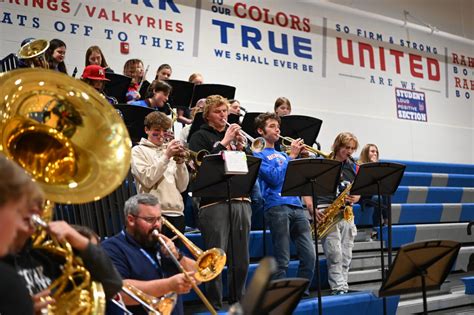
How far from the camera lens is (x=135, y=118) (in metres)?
5.42

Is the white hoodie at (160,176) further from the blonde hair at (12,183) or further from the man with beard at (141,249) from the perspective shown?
the blonde hair at (12,183)

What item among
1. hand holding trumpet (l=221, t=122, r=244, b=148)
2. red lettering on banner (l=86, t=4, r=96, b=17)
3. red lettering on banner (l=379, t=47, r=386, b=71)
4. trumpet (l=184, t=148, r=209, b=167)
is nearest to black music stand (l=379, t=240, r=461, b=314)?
hand holding trumpet (l=221, t=122, r=244, b=148)

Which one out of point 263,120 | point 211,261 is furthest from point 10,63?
point 211,261

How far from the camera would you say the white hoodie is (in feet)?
15.3

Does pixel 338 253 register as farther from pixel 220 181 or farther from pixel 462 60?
pixel 462 60

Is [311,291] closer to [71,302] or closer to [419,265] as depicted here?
[419,265]

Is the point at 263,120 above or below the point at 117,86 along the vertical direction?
below

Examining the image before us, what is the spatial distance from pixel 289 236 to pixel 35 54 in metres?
2.57

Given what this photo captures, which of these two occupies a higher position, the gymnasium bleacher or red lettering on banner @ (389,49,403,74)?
red lettering on banner @ (389,49,403,74)

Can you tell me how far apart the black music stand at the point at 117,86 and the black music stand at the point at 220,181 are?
2.07 metres

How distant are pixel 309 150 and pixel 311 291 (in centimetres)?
123

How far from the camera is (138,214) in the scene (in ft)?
12.1

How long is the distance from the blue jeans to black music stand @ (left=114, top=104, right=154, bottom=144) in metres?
1.21

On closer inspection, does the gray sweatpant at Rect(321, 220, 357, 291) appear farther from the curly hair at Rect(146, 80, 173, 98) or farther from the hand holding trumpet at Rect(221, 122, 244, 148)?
the curly hair at Rect(146, 80, 173, 98)
